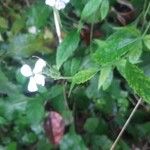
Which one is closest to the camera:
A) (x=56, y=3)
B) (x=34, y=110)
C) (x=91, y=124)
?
(x=56, y=3)

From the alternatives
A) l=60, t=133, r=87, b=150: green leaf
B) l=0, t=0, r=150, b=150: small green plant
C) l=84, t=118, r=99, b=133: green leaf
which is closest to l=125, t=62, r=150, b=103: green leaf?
l=0, t=0, r=150, b=150: small green plant

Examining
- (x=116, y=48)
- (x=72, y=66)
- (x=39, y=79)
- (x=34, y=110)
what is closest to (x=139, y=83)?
(x=116, y=48)

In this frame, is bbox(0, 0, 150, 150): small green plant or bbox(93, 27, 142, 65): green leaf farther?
bbox(0, 0, 150, 150): small green plant

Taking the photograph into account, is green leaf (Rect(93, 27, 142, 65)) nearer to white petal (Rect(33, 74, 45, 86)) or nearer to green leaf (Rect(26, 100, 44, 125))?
white petal (Rect(33, 74, 45, 86))

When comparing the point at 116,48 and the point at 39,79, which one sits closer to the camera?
the point at 116,48

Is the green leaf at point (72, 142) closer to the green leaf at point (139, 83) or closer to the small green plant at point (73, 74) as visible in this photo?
the small green plant at point (73, 74)

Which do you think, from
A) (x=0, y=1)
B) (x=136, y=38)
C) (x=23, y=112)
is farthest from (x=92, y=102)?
(x=136, y=38)

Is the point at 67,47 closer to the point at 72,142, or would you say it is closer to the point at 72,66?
the point at 72,66
